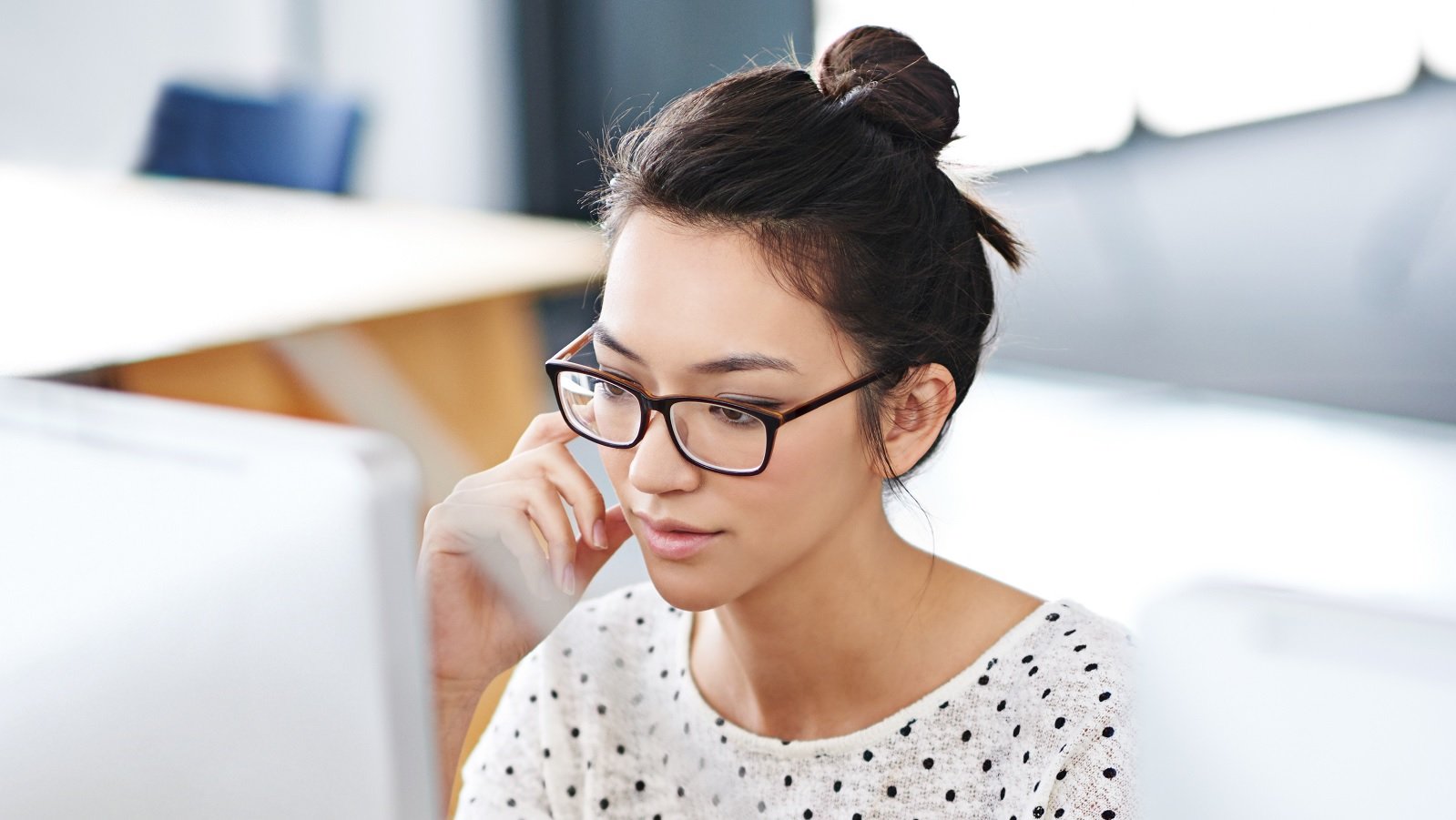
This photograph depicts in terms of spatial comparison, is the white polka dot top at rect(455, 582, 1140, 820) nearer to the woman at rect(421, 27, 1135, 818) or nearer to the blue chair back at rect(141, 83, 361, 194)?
the woman at rect(421, 27, 1135, 818)

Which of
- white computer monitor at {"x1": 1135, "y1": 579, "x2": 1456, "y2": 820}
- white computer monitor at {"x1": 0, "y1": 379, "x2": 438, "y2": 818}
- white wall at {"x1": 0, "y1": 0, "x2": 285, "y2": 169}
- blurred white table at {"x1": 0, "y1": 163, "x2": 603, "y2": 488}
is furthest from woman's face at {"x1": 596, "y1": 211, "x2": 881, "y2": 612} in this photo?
white wall at {"x1": 0, "y1": 0, "x2": 285, "y2": 169}

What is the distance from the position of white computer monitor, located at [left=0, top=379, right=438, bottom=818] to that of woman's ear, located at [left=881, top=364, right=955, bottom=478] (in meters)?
0.59

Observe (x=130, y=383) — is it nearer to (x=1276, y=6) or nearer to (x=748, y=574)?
(x=748, y=574)

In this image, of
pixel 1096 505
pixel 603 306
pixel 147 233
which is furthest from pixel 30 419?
pixel 147 233

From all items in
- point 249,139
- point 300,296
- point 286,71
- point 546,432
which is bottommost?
point 300,296

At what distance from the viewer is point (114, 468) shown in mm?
479

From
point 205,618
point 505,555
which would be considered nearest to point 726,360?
point 505,555

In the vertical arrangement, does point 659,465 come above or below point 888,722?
above

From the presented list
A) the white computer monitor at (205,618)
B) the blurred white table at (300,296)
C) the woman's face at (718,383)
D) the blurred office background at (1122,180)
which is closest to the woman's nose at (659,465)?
A: the woman's face at (718,383)

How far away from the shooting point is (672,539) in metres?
0.89

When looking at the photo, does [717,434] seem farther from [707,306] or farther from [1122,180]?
[1122,180]

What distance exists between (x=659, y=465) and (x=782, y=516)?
111 millimetres

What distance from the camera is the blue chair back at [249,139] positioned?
289 centimetres

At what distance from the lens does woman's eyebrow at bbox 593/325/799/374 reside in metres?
0.86
